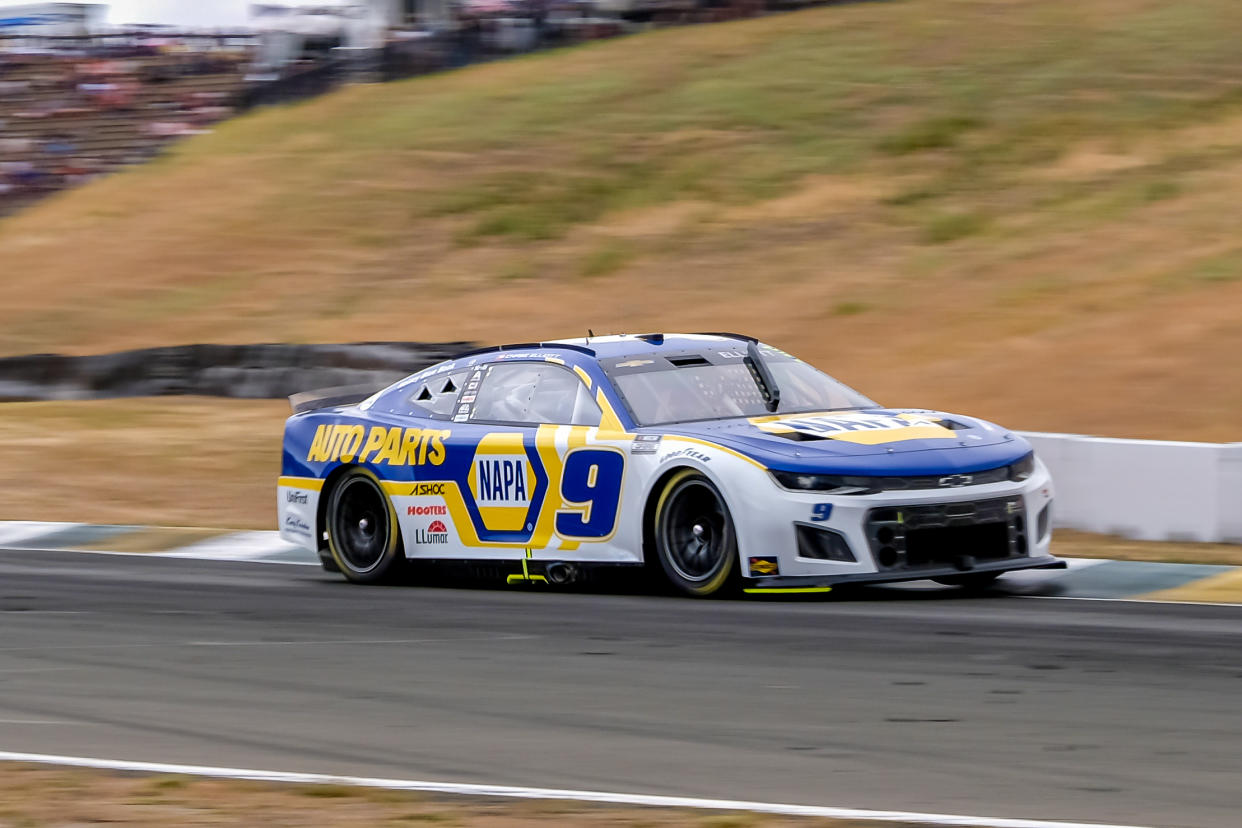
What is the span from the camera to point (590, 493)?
9.41 meters

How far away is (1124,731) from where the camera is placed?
5.76 metres

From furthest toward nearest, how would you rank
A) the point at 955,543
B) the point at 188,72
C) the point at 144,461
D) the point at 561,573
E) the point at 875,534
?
the point at 188,72 < the point at 144,461 < the point at 561,573 < the point at 955,543 < the point at 875,534

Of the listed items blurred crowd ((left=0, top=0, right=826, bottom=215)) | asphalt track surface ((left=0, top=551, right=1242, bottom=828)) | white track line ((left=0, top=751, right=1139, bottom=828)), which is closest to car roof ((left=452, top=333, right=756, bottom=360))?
asphalt track surface ((left=0, top=551, right=1242, bottom=828))

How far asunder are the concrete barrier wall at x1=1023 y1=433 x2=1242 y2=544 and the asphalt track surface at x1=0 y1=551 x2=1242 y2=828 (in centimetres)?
233

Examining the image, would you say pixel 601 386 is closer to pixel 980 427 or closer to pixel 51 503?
pixel 980 427

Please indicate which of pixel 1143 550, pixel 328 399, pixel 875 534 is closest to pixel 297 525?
pixel 328 399

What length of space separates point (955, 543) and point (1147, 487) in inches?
108

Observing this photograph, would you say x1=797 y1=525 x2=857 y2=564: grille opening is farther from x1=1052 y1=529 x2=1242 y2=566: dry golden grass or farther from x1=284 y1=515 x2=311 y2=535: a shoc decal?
x1=284 y1=515 x2=311 y2=535: a shoc decal

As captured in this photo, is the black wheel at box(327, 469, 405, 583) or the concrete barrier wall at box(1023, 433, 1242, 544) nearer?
the black wheel at box(327, 469, 405, 583)

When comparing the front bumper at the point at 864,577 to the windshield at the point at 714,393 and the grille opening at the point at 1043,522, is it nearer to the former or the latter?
the grille opening at the point at 1043,522

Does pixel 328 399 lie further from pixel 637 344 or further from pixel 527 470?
pixel 637 344

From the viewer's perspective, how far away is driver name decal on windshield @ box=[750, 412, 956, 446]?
29.1 ft

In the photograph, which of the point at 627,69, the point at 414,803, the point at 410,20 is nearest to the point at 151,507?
the point at 414,803

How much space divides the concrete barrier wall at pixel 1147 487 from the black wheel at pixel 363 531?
146 inches
